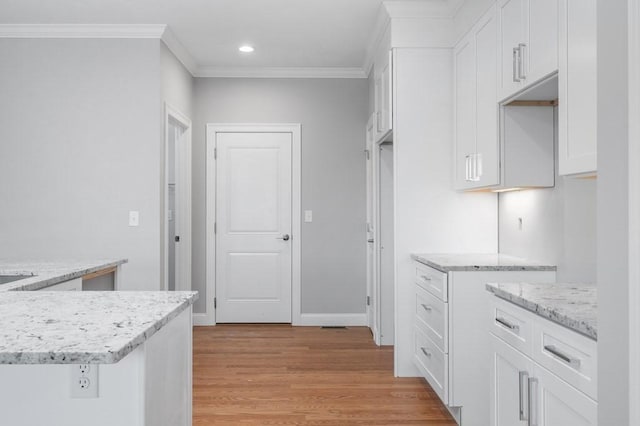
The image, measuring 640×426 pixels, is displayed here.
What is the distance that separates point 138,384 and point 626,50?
138cm

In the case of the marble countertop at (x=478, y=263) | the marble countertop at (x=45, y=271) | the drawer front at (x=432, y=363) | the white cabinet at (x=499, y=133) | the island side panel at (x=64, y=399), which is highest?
the white cabinet at (x=499, y=133)

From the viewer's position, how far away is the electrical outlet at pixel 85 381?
1251 mm

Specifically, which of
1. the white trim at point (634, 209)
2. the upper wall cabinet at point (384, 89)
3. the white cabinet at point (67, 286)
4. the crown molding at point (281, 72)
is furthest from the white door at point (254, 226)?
the white trim at point (634, 209)

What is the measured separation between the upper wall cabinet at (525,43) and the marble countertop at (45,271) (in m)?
2.45

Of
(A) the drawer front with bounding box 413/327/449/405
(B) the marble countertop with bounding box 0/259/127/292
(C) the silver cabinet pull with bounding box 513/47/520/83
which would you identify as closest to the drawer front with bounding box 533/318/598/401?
(A) the drawer front with bounding box 413/327/449/405

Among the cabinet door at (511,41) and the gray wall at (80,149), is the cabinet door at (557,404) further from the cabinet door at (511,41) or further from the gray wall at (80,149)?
the gray wall at (80,149)

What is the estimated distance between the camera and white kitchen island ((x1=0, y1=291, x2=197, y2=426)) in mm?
1136

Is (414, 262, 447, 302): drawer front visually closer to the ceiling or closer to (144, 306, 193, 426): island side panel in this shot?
(144, 306, 193, 426): island side panel

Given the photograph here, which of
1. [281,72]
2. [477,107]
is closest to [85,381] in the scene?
[477,107]

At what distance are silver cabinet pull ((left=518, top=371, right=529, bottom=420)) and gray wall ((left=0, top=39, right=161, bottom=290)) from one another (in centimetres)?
291

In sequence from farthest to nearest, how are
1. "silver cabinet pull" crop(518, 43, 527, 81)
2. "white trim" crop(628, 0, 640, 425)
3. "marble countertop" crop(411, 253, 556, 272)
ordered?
"marble countertop" crop(411, 253, 556, 272), "silver cabinet pull" crop(518, 43, 527, 81), "white trim" crop(628, 0, 640, 425)

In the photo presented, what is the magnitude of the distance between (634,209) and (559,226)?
1642 millimetres

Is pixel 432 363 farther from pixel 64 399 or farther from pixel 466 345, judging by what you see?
pixel 64 399

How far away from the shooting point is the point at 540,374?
5.41 ft
